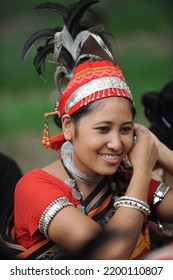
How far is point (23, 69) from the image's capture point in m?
3.89

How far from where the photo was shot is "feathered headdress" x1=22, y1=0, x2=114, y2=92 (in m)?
2.28

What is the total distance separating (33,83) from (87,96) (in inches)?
79.6

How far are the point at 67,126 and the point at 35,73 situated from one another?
6.18 feet

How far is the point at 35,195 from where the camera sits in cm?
207

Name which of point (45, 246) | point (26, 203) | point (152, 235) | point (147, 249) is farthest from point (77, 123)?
point (152, 235)

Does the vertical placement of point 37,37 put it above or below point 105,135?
above

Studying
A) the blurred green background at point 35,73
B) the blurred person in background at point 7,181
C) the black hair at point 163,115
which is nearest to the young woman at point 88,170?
the blurred person in background at point 7,181

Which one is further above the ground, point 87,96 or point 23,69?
point 87,96

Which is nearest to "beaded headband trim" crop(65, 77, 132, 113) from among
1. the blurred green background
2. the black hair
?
the black hair

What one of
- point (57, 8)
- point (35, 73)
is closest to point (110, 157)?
point (57, 8)

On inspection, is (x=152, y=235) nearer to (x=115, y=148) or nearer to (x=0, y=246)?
(x=115, y=148)

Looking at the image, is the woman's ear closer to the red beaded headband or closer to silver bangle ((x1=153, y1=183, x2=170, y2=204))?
the red beaded headband

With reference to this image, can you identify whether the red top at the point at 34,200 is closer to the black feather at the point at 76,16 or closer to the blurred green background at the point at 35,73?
the black feather at the point at 76,16

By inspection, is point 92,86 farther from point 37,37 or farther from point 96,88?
point 37,37
